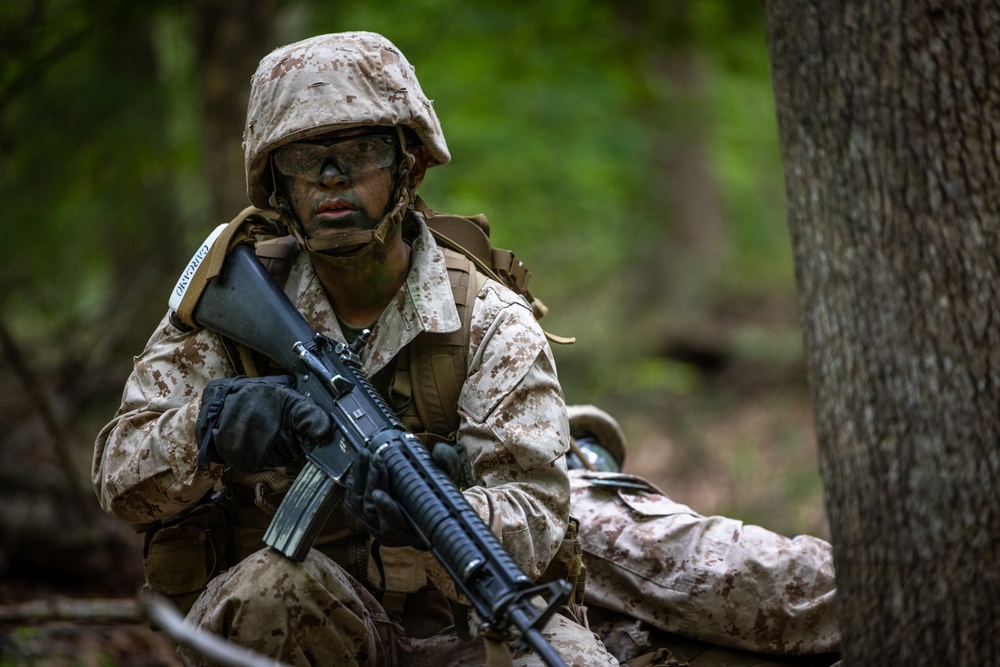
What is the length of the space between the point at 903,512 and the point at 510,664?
106cm

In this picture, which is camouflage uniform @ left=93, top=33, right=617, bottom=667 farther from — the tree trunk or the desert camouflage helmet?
the tree trunk

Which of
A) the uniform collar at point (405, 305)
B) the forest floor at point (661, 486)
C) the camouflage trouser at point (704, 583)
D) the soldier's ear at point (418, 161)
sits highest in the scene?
the soldier's ear at point (418, 161)

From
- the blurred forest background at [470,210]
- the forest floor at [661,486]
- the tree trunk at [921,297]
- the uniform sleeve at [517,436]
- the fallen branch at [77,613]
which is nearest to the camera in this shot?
the fallen branch at [77,613]

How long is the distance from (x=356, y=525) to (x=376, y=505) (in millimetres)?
667

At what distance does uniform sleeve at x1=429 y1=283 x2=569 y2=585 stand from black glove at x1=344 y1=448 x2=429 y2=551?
0.86 ft

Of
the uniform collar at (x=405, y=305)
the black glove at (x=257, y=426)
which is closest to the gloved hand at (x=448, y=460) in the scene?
the black glove at (x=257, y=426)

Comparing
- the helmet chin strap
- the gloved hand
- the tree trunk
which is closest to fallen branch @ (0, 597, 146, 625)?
the gloved hand

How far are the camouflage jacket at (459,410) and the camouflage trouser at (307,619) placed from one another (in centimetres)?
29

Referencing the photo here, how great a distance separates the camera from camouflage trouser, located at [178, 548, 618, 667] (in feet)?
9.32

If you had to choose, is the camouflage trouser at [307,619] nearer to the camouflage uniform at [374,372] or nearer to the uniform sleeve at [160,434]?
the camouflage uniform at [374,372]

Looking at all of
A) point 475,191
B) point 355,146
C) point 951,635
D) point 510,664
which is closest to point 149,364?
point 355,146

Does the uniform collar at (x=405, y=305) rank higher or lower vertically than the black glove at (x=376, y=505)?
higher

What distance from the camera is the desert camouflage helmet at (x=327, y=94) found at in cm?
312

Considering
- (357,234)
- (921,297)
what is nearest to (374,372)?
(357,234)
